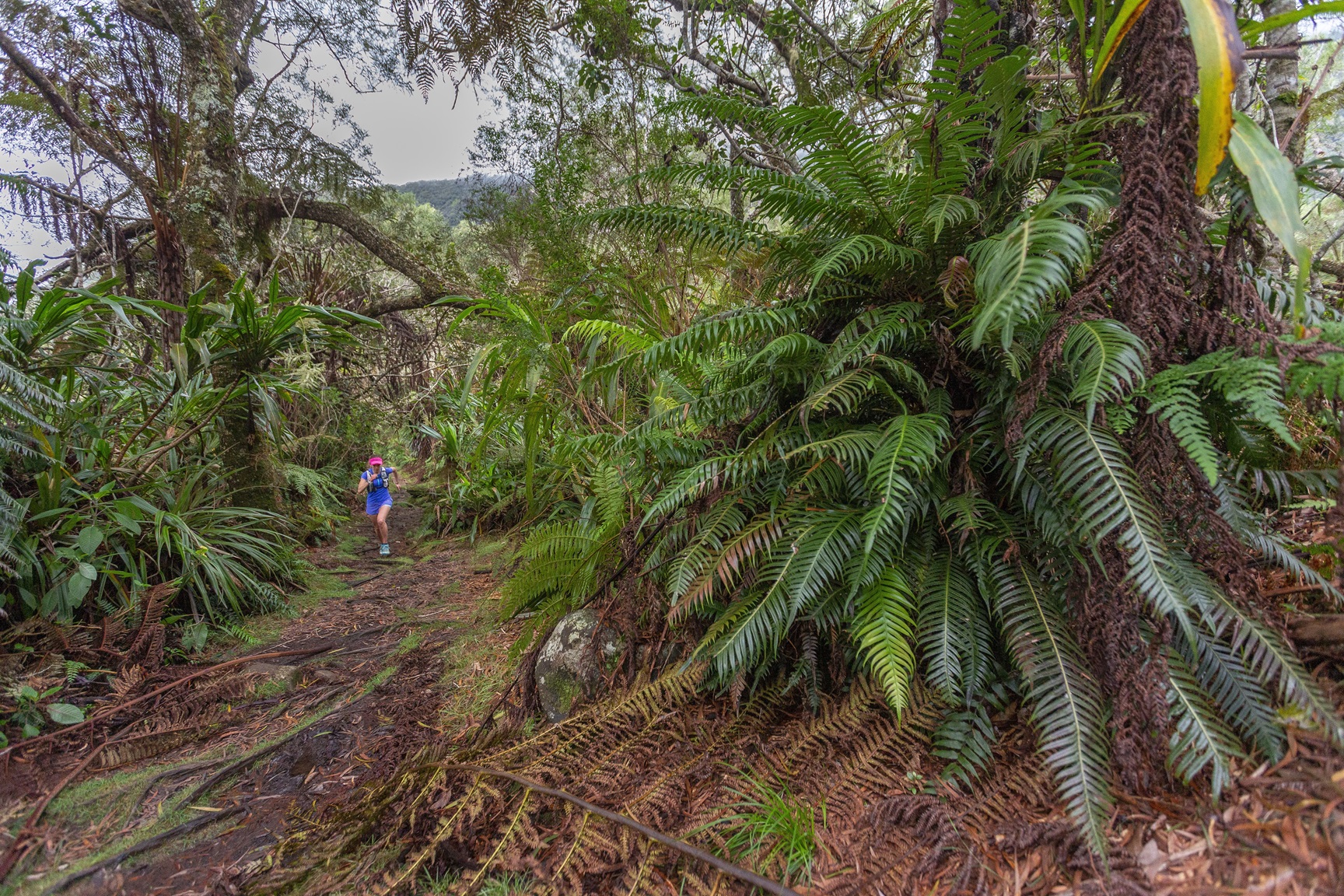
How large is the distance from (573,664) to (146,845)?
1171 mm

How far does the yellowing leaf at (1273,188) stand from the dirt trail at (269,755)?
2.38 metres

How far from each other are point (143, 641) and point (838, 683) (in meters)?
2.93

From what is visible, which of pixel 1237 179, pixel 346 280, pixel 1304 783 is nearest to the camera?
pixel 1304 783

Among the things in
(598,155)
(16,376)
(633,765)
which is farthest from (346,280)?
(633,765)

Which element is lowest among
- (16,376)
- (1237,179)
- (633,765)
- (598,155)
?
(633,765)

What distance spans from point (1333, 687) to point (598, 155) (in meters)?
5.50

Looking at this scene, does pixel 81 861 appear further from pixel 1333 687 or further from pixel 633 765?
pixel 1333 687

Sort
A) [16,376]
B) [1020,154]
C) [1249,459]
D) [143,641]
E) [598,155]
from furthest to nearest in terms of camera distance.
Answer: [598,155]
[143,641]
[16,376]
[1020,154]
[1249,459]

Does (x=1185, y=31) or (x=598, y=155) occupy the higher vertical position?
(x=598, y=155)

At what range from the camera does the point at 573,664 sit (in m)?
1.81

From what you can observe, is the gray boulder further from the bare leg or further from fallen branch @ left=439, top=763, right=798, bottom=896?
the bare leg

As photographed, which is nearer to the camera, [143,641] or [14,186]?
[143,641]

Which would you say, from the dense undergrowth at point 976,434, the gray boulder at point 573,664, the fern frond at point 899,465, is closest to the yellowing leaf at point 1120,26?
the dense undergrowth at point 976,434

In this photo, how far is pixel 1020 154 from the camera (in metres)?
1.27
